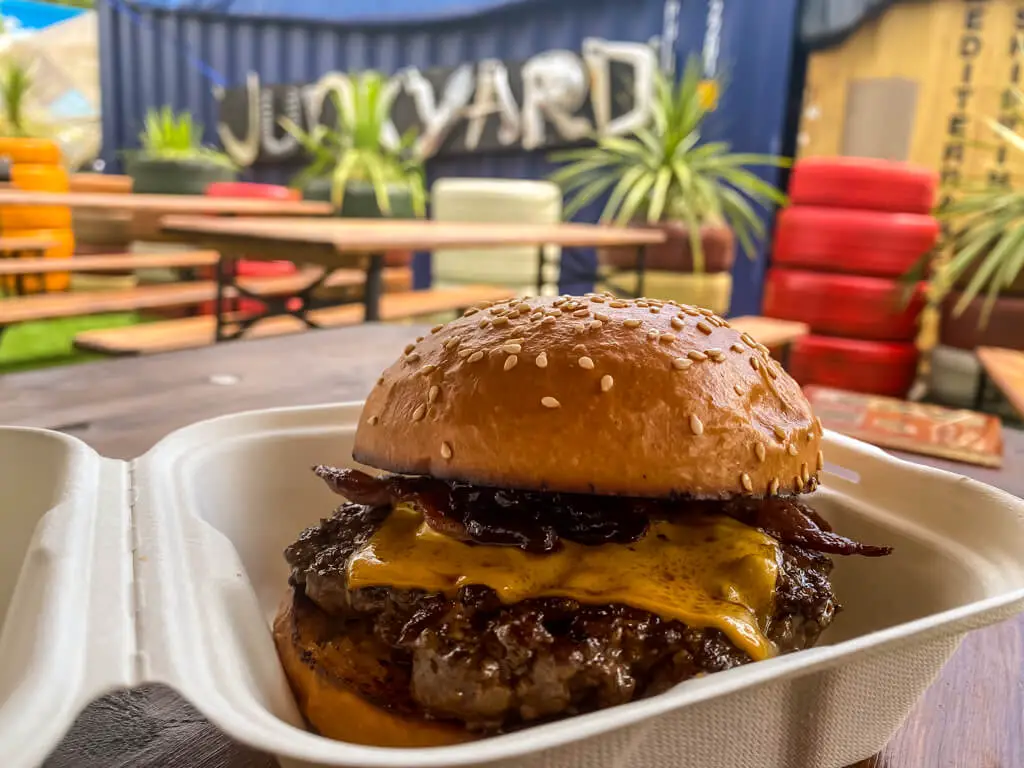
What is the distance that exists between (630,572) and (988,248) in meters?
4.29

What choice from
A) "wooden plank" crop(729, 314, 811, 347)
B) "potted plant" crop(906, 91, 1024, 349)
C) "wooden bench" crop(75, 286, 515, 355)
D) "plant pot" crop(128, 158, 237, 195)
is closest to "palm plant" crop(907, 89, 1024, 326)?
"potted plant" crop(906, 91, 1024, 349)

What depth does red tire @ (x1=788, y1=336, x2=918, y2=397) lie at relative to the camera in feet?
15.2

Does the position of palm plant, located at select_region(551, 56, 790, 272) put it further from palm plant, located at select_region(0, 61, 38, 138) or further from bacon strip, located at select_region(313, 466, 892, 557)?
bacon strip, located at select_region(313, 466, 892, 557)

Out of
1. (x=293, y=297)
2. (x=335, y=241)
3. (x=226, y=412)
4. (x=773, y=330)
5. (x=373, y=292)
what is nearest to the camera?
(x=226, y=412)

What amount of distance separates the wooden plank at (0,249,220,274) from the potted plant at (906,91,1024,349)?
12.2ft

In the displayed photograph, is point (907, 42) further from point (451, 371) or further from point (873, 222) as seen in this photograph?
point (451, 371)

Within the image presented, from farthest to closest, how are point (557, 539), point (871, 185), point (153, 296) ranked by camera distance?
point (153, 296)
point (871, 185)
point (557, 539)

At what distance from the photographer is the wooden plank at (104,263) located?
14.9ft

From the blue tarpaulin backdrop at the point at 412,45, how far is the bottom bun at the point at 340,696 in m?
4.92

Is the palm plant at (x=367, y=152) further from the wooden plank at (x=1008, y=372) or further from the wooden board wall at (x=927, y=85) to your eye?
the wooden plank at (x=1008, y=372)

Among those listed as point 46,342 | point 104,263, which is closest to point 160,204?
point 104,263

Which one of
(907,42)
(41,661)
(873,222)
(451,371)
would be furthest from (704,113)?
(41,661)

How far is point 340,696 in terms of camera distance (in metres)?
0.75

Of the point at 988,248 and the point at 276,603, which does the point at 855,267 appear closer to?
the point at 988,248
